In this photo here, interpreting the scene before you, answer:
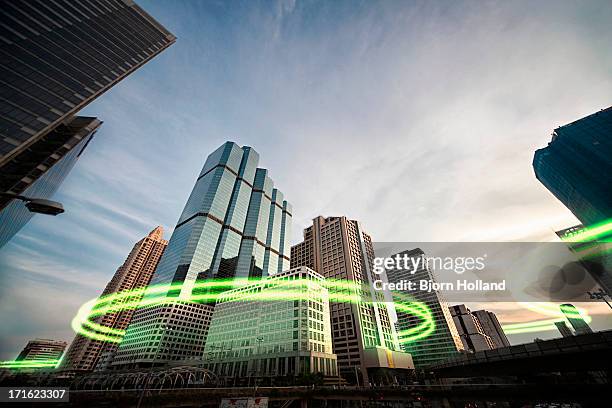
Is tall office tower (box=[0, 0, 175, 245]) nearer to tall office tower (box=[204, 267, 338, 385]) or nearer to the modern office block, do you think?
the modern office block

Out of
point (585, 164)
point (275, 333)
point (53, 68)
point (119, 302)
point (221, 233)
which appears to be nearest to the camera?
point (53, 68)

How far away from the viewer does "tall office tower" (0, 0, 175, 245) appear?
4169cm

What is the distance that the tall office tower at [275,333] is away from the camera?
6662 cm

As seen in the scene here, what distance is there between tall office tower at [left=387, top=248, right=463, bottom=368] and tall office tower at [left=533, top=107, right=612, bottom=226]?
75.7 meters

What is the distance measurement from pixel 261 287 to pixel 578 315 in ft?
564

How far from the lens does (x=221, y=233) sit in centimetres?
15725

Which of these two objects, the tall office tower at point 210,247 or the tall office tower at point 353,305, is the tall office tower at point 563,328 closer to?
the tall office tower at point 353,305

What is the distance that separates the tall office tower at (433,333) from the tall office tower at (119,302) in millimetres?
183310

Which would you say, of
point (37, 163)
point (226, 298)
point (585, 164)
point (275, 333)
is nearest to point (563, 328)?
point (585, 164)

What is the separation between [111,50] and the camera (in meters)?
59.9

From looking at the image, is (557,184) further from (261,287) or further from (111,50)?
(111,50)

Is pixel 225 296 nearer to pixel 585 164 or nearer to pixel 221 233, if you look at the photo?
pixel 221 233

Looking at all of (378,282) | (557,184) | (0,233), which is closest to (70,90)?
(0,233)

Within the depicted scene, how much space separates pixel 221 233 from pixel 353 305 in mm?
99533
